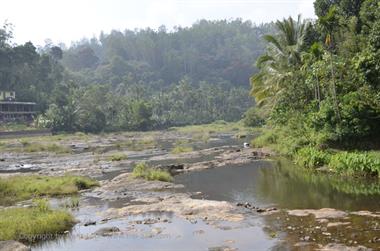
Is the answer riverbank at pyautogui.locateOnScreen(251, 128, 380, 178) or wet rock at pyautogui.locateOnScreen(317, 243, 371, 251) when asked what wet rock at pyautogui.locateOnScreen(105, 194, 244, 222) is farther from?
riverbank at pyautogui.locateOnScreen(251, 128, 380, 178)

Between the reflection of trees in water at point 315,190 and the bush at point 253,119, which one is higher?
the bush at point 253,119

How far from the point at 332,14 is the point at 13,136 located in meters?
64.3

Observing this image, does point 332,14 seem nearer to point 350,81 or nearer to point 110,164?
point 350,81

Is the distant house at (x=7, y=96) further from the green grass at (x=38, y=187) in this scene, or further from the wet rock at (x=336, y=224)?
the wet rock at (x=336, y=224)

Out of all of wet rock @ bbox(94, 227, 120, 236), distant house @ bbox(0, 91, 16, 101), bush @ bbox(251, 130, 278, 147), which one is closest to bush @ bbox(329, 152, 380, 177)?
wet rock @ bbox(94, 227, 120, 236)

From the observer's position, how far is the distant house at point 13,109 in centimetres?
10162

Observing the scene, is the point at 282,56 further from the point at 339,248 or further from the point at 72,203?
the point at 339,248

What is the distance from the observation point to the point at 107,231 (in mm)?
19562

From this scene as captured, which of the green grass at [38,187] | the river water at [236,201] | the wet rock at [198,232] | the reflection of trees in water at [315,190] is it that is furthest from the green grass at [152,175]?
the wet rock at [198,232]

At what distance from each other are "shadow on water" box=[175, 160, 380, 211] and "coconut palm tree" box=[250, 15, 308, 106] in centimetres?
1396

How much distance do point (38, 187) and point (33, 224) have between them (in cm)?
1052

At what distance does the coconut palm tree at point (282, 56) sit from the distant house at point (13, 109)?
66.3m

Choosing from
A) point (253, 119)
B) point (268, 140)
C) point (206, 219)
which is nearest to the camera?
point (206, 219)

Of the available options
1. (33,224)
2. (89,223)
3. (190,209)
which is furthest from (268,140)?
(33,224)
